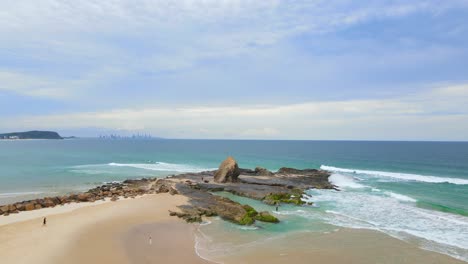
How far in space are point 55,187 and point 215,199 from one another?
2407 centimetres

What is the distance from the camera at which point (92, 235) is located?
70.6 ft

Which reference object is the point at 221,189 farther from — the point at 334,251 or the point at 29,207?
the point at 334,251

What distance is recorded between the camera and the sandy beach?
18.0 m

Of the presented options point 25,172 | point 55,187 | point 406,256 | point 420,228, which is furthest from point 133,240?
point 25,172

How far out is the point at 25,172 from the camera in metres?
58.0

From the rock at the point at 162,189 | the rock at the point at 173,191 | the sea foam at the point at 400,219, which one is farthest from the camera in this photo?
the rock at the point at 162,189

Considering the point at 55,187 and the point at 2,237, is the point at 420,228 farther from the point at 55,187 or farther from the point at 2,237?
the point at 55,187

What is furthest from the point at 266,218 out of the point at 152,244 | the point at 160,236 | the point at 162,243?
the point at 152,244

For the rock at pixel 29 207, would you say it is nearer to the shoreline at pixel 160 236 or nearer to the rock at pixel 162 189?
the shoreline at pixel 160 236

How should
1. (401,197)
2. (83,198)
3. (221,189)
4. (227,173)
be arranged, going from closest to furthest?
1. (83,198)
2. (401,197)
3. (221,189)
4. (227,173)

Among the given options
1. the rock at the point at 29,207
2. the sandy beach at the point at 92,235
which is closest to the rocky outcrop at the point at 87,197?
the rock at the point at 29,207

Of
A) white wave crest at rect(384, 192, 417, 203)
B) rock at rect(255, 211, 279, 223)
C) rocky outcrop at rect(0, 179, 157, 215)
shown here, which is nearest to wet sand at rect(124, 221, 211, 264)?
rock at rect(255, 211, 279, 223)

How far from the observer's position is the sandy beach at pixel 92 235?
18000 mm

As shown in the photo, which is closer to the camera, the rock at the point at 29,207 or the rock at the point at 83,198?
the rock at the point at 29,207
